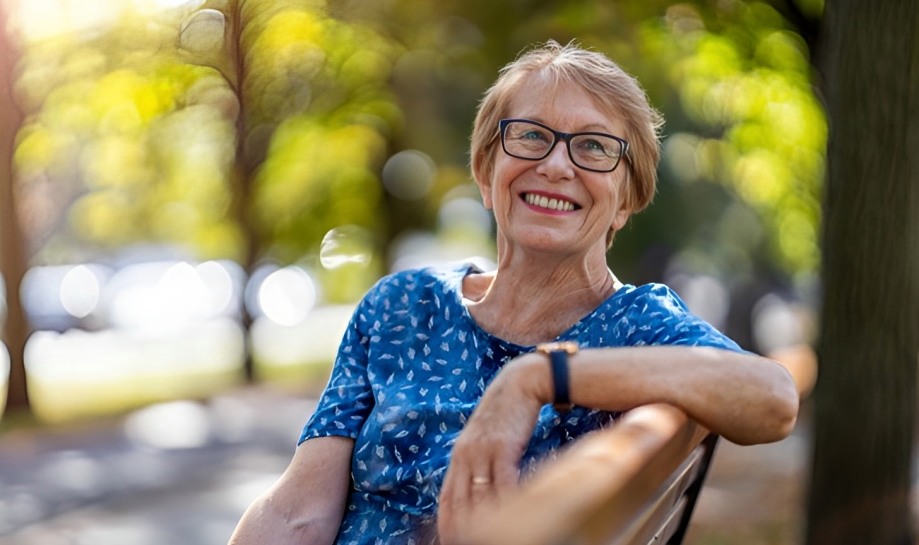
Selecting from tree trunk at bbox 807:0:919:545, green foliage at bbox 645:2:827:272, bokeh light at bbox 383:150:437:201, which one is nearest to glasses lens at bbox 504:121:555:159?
tree trunk at bbox 807:0:919:545

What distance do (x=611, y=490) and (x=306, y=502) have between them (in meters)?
A: 1.26

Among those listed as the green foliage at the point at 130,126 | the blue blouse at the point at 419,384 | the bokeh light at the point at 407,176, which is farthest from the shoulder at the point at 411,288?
the bokeh light at the point at 407,176

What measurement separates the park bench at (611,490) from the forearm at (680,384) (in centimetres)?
5

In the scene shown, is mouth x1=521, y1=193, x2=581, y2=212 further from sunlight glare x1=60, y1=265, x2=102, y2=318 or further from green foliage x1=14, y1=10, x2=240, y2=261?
sunlight glare x1=60, y1=265, x2=102, y2=318

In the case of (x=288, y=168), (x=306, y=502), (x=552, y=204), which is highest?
(x=552, y=204)

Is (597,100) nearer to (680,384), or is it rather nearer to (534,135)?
(534,135)

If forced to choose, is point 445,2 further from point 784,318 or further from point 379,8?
point 784,318

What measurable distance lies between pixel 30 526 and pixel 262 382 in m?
10.0

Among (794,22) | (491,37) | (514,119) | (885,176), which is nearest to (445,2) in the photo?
(491,37)

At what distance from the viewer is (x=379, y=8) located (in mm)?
13102

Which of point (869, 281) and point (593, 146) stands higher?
point (593, 146)

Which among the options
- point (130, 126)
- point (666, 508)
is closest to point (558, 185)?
point (666, 508)

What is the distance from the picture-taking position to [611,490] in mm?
1461

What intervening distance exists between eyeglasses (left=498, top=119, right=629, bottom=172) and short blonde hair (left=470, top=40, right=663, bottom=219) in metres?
0.04
